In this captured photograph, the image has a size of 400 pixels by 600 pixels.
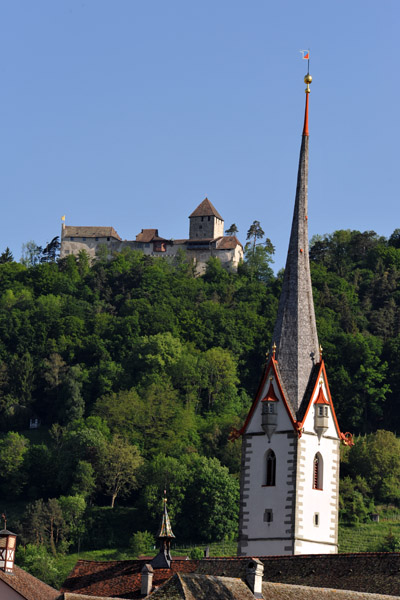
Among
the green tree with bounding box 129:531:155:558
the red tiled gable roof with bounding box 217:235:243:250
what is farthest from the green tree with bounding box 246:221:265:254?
the green tree with bounding box 129:531:155:558

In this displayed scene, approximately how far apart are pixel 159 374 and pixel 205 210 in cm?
5623

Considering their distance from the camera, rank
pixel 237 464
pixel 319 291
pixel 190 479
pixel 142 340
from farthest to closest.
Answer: pixel 319 291
pixel 142 340
pixel 237 464
pixel 190 479

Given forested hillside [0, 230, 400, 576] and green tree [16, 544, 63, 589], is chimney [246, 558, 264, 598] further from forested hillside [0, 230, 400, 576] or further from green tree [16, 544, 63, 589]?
forested hillside [0, 230, 400, 576]

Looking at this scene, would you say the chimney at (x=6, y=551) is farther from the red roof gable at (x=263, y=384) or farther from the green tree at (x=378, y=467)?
the green tree at (x=378, y=467)

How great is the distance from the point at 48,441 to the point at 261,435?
84951 millimetres

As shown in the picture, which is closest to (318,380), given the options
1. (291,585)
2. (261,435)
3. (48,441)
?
(261,435)

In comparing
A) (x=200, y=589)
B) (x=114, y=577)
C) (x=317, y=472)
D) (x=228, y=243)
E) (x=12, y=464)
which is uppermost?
(x=228, y=243)

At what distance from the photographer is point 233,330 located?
151375mm

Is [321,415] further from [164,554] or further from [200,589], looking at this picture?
[200,589]

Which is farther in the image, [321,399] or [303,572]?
[321,399]

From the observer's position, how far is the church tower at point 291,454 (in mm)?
50719

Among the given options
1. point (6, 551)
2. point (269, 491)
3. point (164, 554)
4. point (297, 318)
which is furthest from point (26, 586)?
point (297, 318)

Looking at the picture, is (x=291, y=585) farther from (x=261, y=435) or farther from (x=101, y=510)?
(x=101, y=510)

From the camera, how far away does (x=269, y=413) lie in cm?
5247
